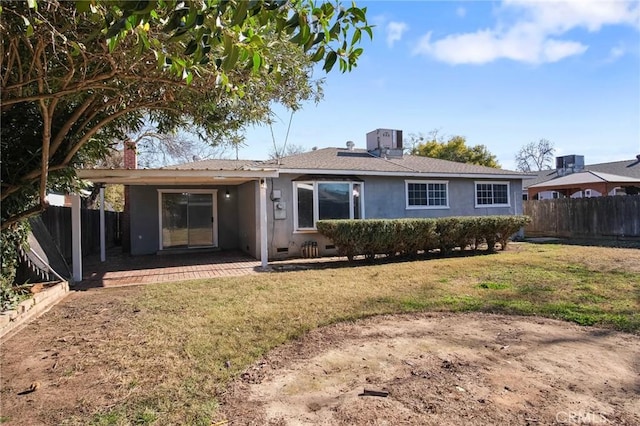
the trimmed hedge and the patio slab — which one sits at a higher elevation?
the trimmed hedge

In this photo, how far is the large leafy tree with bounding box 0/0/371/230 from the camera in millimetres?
1984

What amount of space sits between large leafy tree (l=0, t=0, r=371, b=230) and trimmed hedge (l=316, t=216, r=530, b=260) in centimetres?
427

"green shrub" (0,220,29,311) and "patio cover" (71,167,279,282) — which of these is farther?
"patio cover" (71,167,279,282)

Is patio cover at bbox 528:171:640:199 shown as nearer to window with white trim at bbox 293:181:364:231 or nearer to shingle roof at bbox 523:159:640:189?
shingle roof at bbox 523:159:640:189

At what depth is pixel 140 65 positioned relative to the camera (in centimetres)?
411

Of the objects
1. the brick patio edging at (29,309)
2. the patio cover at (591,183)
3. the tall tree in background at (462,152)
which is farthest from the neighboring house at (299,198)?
the tall tree in background at (462,152)

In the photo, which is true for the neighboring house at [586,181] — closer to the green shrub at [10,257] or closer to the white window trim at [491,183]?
the white window trim at [491,183]

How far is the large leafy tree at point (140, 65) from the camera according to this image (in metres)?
1.98

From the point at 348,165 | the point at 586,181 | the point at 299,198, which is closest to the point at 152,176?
the point at 299,198

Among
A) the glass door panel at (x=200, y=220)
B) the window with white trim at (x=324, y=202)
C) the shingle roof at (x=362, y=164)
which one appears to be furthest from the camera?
the glass door panel at (x=200, y=220)

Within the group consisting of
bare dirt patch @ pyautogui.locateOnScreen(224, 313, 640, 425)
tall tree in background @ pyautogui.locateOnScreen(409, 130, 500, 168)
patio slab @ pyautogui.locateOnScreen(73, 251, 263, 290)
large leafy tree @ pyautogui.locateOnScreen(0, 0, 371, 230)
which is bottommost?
bare dirt patch @ pyautogui.locateOnScreen(224, 313, 640, 425)

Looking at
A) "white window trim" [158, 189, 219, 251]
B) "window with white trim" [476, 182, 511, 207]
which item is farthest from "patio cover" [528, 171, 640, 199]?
"white window trim" [158, 189, 219, 251]

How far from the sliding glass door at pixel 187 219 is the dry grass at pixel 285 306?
20.9ft

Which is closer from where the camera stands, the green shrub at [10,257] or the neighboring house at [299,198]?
the green shrub at [10,257]
